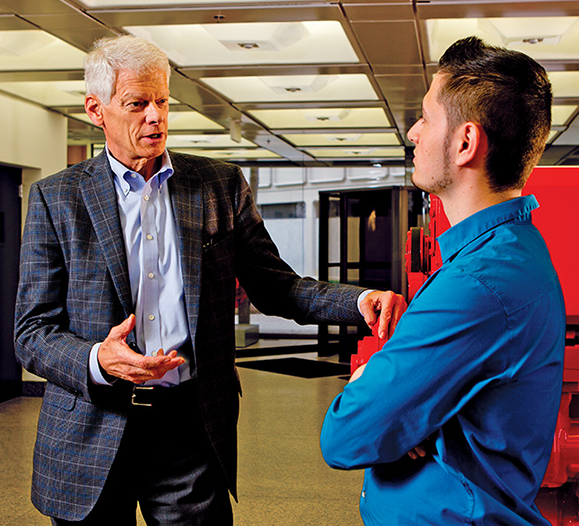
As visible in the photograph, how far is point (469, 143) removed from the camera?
107 cm

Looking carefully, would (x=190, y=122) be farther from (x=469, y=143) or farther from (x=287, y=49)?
(x=469, y=143)

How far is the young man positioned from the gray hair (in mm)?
784

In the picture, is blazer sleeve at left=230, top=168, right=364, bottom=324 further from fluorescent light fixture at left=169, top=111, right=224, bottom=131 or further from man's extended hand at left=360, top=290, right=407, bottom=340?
fluorescent light fixture at left=169, top=111, right=224, bottom=131

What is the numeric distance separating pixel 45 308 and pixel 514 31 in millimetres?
4083

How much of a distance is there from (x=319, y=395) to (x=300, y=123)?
3466 mm

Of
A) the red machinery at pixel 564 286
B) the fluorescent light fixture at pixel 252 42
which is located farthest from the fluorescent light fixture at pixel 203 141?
the red machinery at pixel 564 286

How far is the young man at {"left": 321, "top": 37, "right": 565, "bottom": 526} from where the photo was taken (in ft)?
3.10

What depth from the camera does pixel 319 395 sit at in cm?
657

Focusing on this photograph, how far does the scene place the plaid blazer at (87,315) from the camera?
151 centimetres

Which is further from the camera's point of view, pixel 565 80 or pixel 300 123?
pixel 300 123

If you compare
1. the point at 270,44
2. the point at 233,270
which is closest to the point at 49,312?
the point at 233,270

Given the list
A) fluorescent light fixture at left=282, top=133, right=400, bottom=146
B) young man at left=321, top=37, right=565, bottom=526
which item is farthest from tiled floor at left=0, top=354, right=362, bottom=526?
fluorescent light fixture at left=282, top=133, right=400, bottom=146

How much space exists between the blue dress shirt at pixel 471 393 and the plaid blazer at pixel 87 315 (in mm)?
621

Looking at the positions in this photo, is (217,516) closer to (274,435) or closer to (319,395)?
(274,435)
